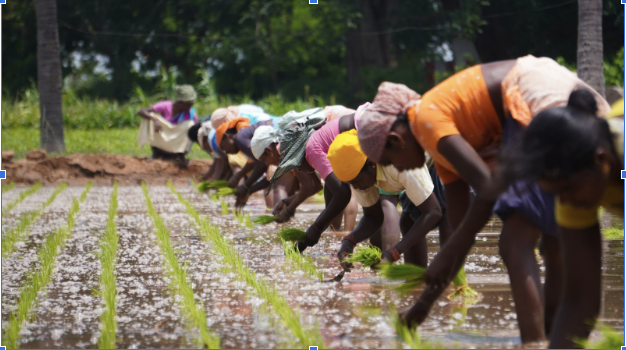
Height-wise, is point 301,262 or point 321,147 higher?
point 321,147

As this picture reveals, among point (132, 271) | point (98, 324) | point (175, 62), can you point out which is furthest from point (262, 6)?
point (98, 324)

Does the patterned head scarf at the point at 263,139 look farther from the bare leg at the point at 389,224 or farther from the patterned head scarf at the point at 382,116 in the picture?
the patterned head scarf at the point at 382,116

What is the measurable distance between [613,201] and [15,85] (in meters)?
28.7

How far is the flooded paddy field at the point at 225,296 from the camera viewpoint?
13.2 feet

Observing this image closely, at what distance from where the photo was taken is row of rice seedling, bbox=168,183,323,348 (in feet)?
12.4

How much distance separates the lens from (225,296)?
513 cm

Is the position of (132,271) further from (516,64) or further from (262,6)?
(262,6)

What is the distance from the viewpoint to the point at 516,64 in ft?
12.0

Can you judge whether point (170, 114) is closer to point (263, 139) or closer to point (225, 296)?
point (263, 139)

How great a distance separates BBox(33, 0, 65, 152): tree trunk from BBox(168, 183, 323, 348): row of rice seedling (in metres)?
10.8

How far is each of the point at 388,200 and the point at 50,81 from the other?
566 inches

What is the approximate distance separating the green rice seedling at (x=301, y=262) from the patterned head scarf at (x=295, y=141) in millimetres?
580

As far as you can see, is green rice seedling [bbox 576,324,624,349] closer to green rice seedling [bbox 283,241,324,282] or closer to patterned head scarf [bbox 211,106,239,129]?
green rice seedling [bbox 283,241,324,282]

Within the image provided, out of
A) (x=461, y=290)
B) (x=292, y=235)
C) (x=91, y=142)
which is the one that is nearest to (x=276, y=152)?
(x=292, y=235)
